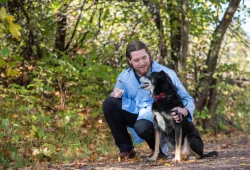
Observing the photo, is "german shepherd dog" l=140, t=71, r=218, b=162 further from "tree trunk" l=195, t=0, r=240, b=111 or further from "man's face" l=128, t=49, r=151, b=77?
"tree trunk" l=195, t=0, r=240, b=111

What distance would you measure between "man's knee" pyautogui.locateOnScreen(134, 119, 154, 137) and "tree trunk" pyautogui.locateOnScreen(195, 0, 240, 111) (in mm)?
6259

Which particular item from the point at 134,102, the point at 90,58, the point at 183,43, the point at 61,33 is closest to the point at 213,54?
the point at 183,43

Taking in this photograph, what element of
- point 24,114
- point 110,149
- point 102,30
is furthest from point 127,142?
point 102,30

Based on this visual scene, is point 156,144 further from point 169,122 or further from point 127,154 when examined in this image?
point 127,154

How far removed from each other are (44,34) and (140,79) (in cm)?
555

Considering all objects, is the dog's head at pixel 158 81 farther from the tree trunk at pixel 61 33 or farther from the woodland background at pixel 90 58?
the tree trunk at pixel 61 33

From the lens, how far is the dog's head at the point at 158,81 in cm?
548

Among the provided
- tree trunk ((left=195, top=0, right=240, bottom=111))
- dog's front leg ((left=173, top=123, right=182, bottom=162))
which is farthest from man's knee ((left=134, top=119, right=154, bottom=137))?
tree trunk ((left=195, top=0, right=240, bottom=111))

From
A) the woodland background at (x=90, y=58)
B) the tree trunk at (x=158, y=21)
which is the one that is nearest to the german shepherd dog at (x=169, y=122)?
the woodland background at (x=90, y=58)

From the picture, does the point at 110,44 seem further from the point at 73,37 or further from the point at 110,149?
the point at 110,149

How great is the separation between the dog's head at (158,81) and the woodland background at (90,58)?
1.94 meters

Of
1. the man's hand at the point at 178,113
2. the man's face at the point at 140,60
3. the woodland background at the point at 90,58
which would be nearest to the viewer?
the man's hand at the point at 178,113

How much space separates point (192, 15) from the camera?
442 inches

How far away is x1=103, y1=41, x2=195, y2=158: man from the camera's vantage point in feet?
18.9
